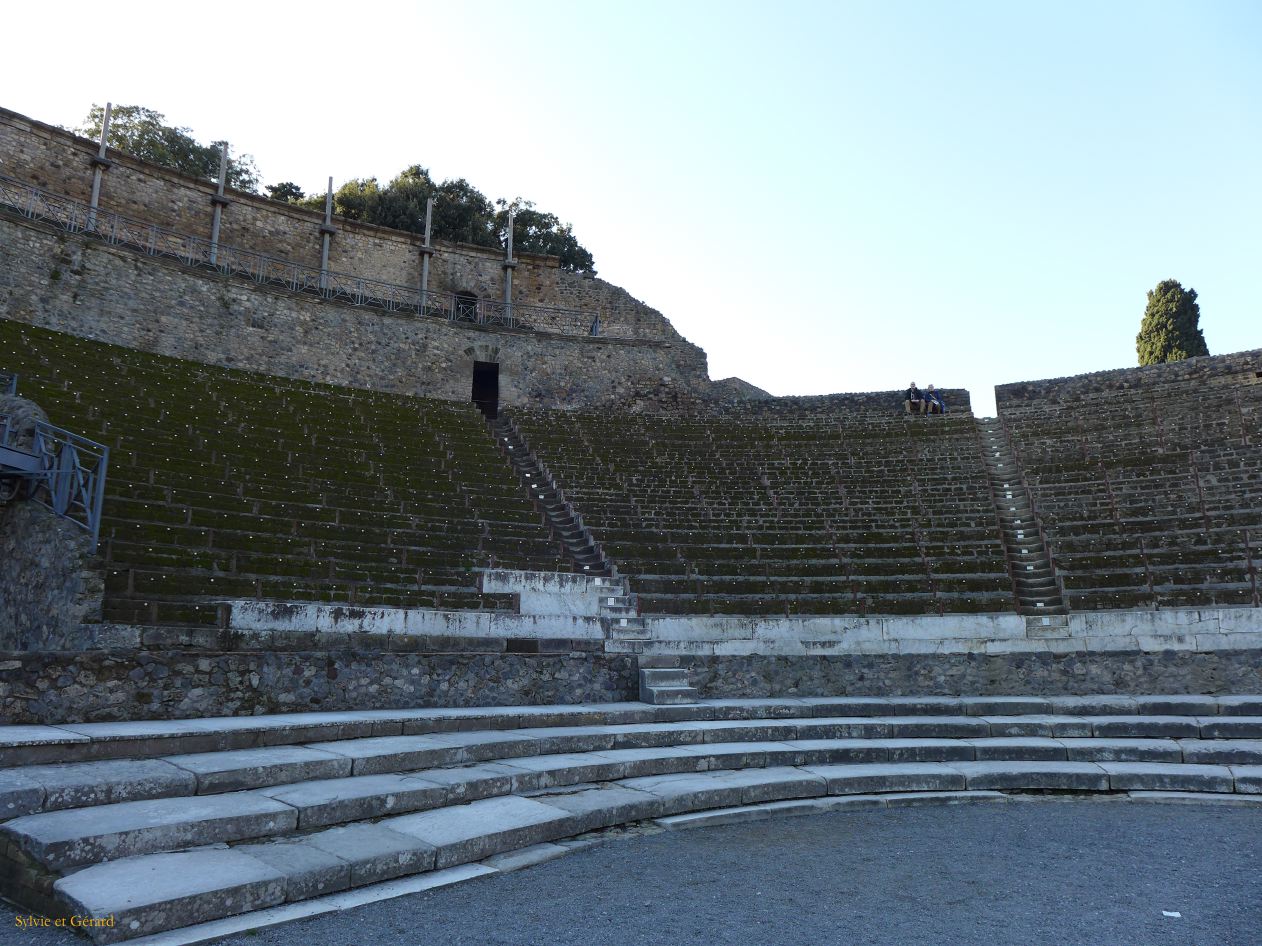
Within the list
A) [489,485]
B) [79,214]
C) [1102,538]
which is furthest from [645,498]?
[79,214]

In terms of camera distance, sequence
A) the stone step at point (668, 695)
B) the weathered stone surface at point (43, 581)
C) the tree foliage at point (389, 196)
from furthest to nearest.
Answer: the tree foliage at point (389, 196) → the stone step at point (668, 695) → the weathered stone surface at point (43, 581)

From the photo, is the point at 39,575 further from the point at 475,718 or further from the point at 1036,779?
the point at 1036,779

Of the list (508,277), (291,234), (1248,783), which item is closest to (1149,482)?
(1248,783)

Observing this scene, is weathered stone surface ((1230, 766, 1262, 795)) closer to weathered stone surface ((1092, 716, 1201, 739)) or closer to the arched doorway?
weathered stone surface ((1092, 716, 1201, 739))

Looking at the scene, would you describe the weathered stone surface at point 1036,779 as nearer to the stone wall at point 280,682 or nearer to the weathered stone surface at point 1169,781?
the weathered stone surface at point 1169,781

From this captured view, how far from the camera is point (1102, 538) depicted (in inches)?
501

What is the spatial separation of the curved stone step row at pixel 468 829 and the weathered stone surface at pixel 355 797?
92 mm

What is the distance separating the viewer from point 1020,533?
13547mm

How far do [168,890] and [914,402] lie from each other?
62.8 ft

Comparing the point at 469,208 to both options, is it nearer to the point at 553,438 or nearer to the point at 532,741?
the point at 553,438

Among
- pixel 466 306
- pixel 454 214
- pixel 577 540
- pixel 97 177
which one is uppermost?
pixel 454 214

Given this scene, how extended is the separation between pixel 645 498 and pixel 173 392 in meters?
8.09

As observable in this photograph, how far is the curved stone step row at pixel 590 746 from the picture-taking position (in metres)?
4.75

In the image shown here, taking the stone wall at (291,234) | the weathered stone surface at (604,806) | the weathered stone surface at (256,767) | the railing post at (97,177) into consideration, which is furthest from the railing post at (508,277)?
the weathered stone surface at (604,806)
